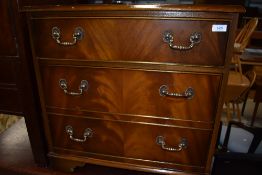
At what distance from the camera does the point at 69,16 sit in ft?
2.90

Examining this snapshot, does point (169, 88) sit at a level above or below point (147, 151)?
above

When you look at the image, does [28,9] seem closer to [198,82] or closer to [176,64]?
[176,64]

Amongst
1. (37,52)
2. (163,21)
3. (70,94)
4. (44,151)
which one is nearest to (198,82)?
(163,21)

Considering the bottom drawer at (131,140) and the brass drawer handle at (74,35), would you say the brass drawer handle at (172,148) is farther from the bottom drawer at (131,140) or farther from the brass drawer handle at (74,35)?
the brass drawer handle at (74,35)

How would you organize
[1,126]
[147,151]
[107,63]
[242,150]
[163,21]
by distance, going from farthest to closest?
1. [1,126]
2. [242,150]
3. [147,151]
4. [107,63]
5. [163,21]

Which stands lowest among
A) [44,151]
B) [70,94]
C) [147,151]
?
[44,151]

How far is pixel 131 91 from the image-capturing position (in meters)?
0.93

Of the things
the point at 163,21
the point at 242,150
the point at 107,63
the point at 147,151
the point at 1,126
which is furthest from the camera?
the point at 1,126

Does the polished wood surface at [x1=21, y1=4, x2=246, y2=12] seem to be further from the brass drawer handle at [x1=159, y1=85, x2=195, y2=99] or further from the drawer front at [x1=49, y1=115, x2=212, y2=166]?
the drawer front at [x1=49, y1=115, x2=212, y2=166]

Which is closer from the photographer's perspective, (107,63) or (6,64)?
(107,63)

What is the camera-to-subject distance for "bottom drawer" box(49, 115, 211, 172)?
0.95m

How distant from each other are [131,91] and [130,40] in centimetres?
20

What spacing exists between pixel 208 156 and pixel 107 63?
0.56 metres

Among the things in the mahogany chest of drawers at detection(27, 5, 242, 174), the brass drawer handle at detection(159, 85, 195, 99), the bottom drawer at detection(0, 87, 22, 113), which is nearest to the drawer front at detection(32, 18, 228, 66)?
the mahogany chest of drawers at detection(27, 5, 242, 174)
